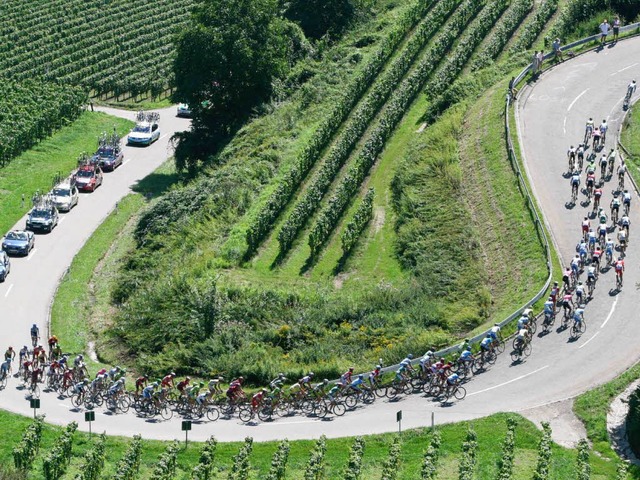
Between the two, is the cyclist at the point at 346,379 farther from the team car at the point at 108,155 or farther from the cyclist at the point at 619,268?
the team car at the point at 108,155

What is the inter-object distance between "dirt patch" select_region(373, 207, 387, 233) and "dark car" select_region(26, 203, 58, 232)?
1976 cm

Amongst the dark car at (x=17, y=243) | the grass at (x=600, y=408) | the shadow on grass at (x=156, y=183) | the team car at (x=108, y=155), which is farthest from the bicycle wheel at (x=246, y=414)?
the team car at (x=108, y=155)

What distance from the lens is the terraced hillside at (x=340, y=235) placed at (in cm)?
6756

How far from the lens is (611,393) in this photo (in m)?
59.7

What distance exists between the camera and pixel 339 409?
2394 inches

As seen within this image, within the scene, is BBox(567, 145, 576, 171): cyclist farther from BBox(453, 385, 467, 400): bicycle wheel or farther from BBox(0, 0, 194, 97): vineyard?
BBox(0, 0, 194, 97): vineyard

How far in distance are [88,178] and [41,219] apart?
8831 mm

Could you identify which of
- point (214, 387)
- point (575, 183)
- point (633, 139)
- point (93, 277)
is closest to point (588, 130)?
point (633, 139)

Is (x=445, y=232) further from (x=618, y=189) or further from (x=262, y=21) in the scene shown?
(x=262, y=21)

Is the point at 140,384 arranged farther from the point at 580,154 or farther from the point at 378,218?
the point at 580,154

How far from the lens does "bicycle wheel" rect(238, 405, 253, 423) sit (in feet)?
199

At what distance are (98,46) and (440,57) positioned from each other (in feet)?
108

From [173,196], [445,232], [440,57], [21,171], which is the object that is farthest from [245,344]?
[440,57]

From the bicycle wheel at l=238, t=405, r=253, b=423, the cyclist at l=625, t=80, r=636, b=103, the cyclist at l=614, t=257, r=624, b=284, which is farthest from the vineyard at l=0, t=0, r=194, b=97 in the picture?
the bicycle wheel at l=238, t=405, r=253, b=423
